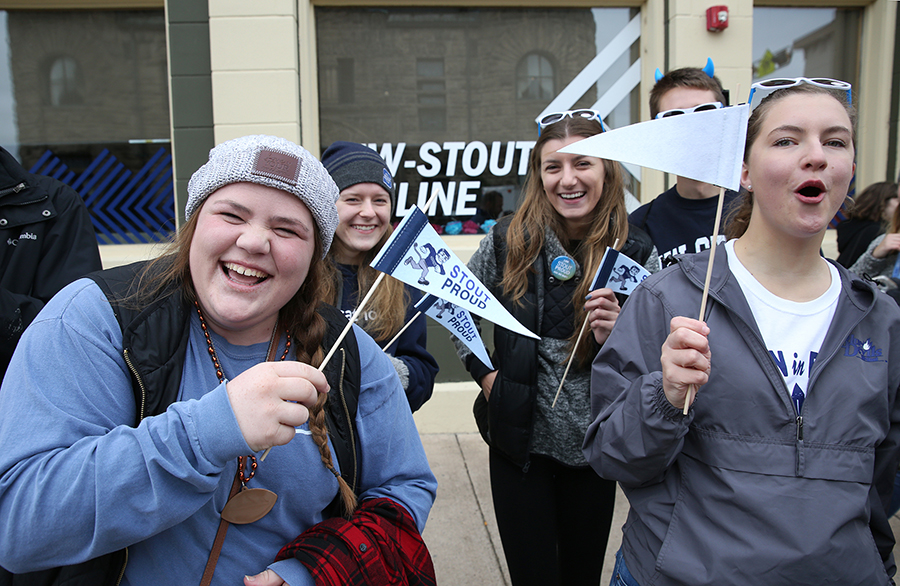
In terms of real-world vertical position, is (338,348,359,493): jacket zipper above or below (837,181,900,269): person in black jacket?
below

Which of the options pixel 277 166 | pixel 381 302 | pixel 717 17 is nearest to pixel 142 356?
pixel 277 166

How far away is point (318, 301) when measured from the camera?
4.74 ft

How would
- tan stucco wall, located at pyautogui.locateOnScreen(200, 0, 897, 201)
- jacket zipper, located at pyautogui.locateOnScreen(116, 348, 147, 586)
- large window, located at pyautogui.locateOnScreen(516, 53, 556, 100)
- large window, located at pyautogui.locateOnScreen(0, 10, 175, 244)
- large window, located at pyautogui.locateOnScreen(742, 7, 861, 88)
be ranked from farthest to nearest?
1. large window, located at pyautogui.locateOnScreen(742, 7, 861, 88)
2. large window, located at pyautogui.locateOnScreen(516, 53, 556, 100)
3. large window, located at pyautogui.locateOnScreen(0, 10, 175, 244)
4. tan stucco wall, located at pyautogui.locateOnScreen(200, 0, 897, 201)
5. jacket zipper, located at pyautogui.locateOnScreen(116, 348, 147, 586)

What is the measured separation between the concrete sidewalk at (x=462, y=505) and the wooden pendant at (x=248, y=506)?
2.12 metres

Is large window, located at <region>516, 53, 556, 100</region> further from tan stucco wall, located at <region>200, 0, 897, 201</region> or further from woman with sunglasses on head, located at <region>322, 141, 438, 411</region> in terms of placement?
woman with sunglasses on head, located at <region>322, 141, 438, 411</region>

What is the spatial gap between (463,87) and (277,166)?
156 inches

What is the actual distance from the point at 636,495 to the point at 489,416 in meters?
0.87

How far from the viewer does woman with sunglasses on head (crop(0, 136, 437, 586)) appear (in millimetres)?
1000

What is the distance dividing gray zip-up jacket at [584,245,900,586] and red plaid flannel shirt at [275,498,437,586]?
509 millimetres

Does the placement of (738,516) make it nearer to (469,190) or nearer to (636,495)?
(636,495)

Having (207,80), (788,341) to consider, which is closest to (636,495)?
(788,341)

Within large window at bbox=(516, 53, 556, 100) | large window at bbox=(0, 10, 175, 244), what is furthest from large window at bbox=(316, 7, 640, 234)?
large window at bbox=(0, 10, 175, 244)

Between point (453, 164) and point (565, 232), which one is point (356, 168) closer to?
point (565, 232)

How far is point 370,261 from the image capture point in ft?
7.66
